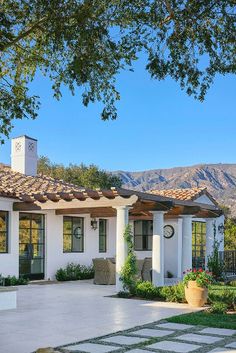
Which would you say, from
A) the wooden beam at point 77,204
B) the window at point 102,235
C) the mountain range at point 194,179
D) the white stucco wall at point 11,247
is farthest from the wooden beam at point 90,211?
the mountain range at point 194,179

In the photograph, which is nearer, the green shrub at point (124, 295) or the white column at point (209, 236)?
the green shrub at point (124, 295)

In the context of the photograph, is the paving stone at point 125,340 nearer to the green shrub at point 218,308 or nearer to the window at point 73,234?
the green shrub at point 218,308

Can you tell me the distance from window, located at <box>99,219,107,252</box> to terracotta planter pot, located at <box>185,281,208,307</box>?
9720 mm

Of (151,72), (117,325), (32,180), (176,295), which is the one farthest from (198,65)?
(32,180)

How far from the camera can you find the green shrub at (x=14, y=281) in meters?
16.4

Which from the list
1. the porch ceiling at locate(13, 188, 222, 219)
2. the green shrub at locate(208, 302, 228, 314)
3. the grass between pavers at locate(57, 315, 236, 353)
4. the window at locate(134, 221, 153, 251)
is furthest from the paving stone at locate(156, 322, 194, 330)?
the window at locate(134, 221, 153, 251)

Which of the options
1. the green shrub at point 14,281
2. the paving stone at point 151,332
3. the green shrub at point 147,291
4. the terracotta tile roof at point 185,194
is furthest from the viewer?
the terracotta tile roof at point 185,194

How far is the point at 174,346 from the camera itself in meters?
7.88

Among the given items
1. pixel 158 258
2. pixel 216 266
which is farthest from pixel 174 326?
pixel 216 266

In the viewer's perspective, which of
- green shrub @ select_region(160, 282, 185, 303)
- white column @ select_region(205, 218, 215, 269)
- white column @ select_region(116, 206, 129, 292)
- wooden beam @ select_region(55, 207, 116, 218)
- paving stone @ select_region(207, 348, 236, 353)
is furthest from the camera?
white column @ select_region(205, 218, 215, 269)

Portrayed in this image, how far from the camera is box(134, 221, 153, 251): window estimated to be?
2381cm

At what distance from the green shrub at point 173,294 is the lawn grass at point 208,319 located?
6.27ft

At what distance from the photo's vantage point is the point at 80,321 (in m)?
10.2

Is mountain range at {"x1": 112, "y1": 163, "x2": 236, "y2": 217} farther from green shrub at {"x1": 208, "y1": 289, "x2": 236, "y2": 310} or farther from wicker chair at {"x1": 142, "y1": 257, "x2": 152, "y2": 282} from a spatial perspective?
green shrub at {"x1": 208, "y1": 289, "x2": 236, "y2": 310}
